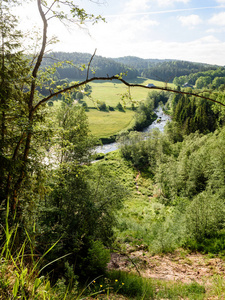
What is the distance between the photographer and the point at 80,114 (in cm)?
1680

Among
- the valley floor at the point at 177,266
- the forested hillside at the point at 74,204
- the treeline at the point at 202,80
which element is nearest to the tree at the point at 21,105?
the forested hillside at the point at 74,204

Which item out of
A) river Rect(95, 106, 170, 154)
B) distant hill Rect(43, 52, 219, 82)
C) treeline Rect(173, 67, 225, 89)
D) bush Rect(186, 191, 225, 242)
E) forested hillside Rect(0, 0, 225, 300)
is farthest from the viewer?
treeline Rect(173, 67, 225, 89)

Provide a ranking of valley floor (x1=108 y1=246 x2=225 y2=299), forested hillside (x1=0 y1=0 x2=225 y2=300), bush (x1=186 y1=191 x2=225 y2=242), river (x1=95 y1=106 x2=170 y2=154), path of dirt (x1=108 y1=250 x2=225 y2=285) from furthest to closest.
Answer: river (x1=95 y1=106 x2=170 y2=154) → bush (x1=186 y1=191 x2=225 y2=242) → path of dirt (x1=108 y1=250 x2=225 y2=285) → valley floor (x1=108 y1=246 x2=225 y2=299) → forested hillside (x1=0 y1=0 x2=225 y2=300)

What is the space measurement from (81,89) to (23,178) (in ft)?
9.34

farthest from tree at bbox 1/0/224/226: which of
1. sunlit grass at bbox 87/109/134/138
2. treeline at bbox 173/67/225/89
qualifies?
treeline at bbox 173/67/225/89

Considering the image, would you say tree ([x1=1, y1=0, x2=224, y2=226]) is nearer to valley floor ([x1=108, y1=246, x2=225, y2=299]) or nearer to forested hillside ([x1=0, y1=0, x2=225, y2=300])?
forested hillside ([x1=0, y1=0, x2=225, y2=300])

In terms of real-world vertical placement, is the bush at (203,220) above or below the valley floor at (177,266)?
above

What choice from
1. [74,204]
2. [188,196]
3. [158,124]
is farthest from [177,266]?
[158,124]

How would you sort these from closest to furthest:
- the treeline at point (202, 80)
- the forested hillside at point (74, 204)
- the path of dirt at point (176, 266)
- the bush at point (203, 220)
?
the forested hillside at point (74, 204)
the path of dirt at point (176, 266)
the bush at point (203, 220)
the treeline at point (202, 80)

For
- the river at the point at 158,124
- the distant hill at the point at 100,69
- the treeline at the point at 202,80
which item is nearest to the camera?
the distant hill at the point at 100,69

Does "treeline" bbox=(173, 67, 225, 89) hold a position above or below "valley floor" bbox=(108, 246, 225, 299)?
above

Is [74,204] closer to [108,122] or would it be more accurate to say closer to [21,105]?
[21,105]

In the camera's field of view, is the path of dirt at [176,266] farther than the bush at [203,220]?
No

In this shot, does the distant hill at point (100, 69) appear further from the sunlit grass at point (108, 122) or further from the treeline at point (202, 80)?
the sunlit grass at point (108, 122)
